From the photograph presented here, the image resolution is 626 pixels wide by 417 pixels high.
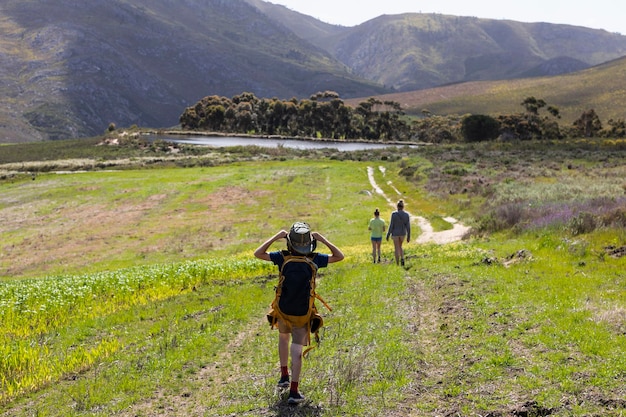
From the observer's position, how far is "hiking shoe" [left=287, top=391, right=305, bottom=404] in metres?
7.91

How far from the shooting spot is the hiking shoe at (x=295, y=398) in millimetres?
7914

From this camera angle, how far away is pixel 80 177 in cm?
7938

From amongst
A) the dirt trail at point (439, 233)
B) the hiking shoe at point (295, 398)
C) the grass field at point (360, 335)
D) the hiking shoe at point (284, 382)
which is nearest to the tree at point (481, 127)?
the dirt trail at point (439, 233)

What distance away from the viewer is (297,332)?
8109 mm

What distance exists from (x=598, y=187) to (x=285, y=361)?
127 ft

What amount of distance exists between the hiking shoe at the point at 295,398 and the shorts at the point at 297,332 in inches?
31.8

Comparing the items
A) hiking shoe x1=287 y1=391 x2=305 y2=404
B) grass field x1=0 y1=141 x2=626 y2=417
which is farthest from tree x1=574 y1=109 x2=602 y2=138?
hiking shoe x1=287 y1=391 x2=305 y2=404

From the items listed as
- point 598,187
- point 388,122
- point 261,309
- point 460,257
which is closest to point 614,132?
point 388,122

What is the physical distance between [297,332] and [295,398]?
3.46 feet

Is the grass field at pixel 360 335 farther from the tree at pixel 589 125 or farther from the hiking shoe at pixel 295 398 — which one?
the tree at pixel 589 125

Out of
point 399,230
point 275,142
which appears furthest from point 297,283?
point 275,142

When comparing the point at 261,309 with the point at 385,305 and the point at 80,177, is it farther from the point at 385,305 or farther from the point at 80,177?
the point at 80,177

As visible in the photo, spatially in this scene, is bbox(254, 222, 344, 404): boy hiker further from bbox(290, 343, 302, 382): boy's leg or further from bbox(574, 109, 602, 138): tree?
bbox(574, 109, 602, 138): tree

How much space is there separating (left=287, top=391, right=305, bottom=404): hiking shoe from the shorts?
2.65 ft
